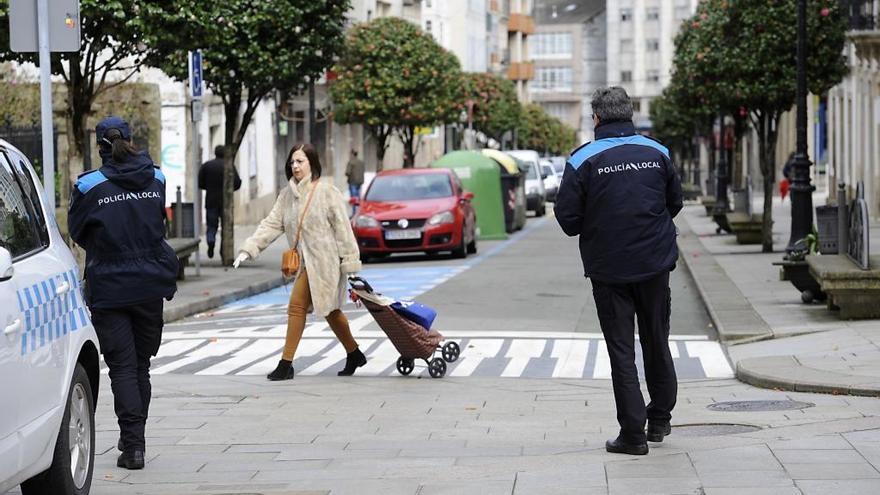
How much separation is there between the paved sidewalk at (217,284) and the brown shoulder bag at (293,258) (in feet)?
18.9

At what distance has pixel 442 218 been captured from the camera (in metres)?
30.9

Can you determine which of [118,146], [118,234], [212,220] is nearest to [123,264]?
[118,234]

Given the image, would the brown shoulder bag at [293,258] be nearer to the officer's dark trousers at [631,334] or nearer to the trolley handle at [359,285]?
the trolley handle at [359,285]

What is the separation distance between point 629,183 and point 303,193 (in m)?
5.07

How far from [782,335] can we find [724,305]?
325cm

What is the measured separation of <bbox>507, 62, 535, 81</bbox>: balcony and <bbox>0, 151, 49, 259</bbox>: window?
406 feet

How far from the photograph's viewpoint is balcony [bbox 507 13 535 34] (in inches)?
5054

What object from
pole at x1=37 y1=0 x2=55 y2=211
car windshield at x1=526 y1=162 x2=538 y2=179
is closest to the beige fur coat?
pole at x1=37 y1=0 x2=55 y2=211

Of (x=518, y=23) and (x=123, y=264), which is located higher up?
(x=518, y=23)

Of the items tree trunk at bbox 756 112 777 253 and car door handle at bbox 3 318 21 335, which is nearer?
car door handle at bbox 3 318 21 335

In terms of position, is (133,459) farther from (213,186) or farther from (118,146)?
(213,186)

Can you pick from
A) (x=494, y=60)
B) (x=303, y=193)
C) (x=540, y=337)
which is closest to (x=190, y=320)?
(x=540, y=337)

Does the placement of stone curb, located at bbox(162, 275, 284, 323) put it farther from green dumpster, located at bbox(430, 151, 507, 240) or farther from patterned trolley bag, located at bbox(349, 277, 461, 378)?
green dumpster, located at bbox(430, 151, 507, 240)

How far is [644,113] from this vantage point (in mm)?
153625
